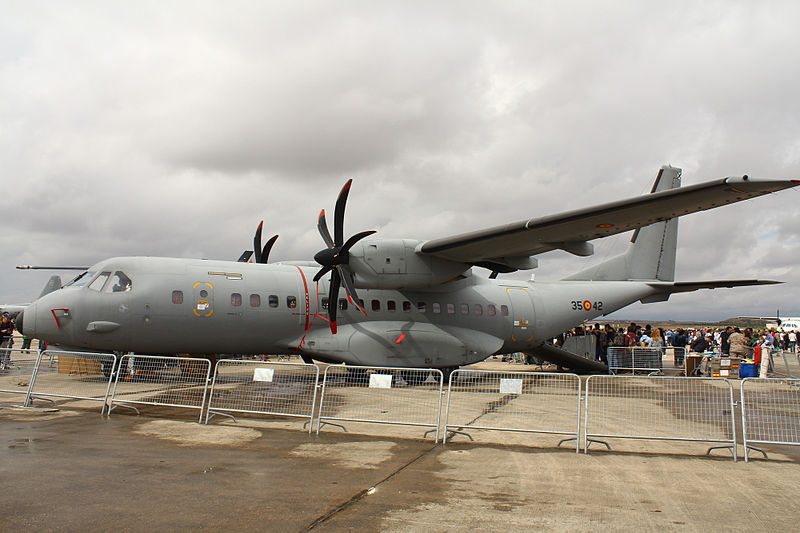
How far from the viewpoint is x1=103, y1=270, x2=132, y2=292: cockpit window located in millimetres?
13484

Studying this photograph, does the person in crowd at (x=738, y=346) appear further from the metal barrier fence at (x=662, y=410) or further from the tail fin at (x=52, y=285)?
the tail fin at (x=52, y=285)

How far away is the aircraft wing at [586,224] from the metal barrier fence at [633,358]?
8.68m

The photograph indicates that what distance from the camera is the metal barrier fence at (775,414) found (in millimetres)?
8008

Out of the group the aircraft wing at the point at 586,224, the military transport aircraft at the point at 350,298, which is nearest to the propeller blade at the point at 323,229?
the military transport aircraft at the point at 350,298

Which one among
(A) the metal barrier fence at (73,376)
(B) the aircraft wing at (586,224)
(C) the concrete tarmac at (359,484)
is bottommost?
(C) the concrete tarmac at (359,484)

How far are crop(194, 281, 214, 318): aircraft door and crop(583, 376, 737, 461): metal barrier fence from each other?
954 centimetres

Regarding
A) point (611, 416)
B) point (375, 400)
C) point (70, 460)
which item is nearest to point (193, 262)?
point (375, 400)

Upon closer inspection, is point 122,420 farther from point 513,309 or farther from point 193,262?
point 513,309

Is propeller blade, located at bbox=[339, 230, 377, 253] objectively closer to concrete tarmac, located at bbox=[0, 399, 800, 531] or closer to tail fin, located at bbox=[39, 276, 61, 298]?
concrete tarmac, located at bbox=[0, 399, 800, 531]

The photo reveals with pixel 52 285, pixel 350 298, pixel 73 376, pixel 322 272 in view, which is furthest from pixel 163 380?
pixel 52 285

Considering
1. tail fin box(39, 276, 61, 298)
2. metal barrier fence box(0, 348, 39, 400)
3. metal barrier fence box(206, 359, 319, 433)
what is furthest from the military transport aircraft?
tail fin box(39, 276, 61, 298)

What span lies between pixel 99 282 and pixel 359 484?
10.8 meters

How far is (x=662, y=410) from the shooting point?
342 inches

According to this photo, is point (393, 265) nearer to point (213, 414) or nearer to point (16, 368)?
point (213, 414)
